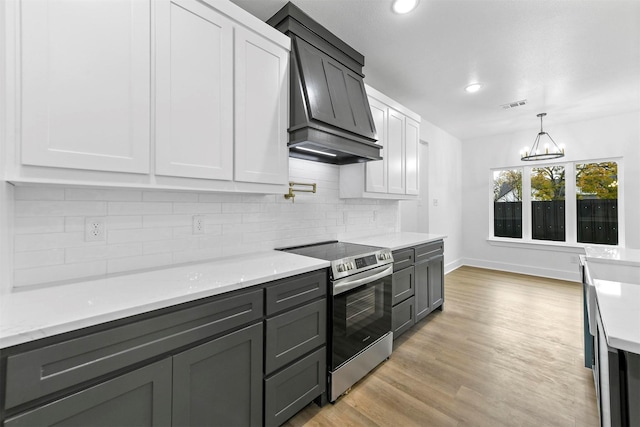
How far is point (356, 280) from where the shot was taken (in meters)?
1.99

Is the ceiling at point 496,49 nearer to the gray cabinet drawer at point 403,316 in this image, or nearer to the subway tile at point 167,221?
the subway tile at point 167,221

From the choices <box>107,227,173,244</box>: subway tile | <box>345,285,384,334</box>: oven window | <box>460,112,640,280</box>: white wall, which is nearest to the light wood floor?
<box>345,285,384,334</box>: oven window

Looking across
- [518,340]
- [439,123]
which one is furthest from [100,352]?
[439,123]

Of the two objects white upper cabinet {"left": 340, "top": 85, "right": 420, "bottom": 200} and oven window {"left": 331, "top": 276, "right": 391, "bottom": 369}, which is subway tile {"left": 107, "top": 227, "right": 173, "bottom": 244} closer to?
oven window {"left": 331, "top": 276, "right": 391, "bottom": 369}

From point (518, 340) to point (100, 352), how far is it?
11.2ft

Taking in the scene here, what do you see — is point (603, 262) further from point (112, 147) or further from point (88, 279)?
point (88, 279)

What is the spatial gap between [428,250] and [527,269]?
11.9ft

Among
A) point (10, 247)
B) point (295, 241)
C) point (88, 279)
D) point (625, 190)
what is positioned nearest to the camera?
point (10, 247)

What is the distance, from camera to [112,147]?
128 centimetres

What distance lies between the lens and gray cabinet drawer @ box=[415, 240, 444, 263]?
2.92 m

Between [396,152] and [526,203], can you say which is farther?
[526,203]

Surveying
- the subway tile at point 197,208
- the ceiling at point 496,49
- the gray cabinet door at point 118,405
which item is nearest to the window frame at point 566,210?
the ceiling at point 496,49

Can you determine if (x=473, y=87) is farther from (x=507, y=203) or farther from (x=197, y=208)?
(x=197, y=208)

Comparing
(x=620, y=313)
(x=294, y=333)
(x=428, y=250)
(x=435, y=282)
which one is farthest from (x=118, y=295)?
(x=435, y=282)
